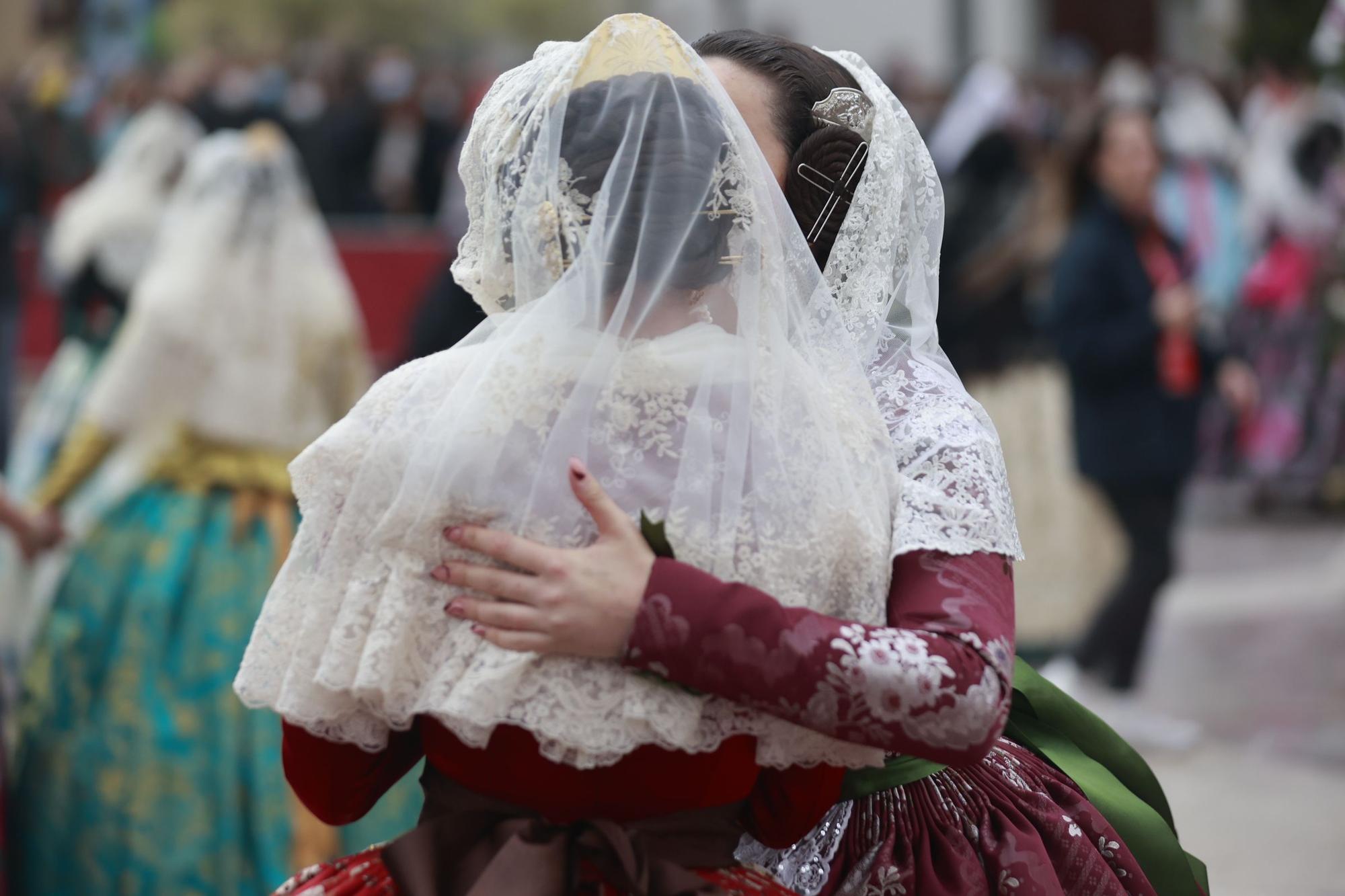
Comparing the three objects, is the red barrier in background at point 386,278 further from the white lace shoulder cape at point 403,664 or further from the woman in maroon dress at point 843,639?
the white lace shoulder cape at point 403,664

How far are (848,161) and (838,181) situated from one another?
23 millimetres

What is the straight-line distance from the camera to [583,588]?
135 cm

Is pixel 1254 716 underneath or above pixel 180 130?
underneath

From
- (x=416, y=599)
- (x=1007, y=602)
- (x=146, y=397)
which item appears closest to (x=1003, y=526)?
(x=1007, y=602)

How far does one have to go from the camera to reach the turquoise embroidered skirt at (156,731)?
140 inches

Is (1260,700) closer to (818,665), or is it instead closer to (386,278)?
(818,665)

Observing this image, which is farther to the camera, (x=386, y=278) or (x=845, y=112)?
(x=386, y=278)

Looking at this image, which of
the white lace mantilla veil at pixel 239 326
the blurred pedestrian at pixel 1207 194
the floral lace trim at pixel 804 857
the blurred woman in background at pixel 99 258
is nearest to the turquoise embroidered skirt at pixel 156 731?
the white lace mantilla veil at pixel 239 326

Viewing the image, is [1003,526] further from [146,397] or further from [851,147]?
[146,397]

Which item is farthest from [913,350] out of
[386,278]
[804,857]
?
[386,278]

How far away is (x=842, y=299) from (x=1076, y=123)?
399 cm

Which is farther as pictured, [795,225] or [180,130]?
[180,130]

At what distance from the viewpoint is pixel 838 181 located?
1662 mm

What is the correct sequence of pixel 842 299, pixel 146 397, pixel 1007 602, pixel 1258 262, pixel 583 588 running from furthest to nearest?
pixel 1258 262 < pixel 146 397 < pixel 842 299 < pixel 1007 602 < pixel 583 588
